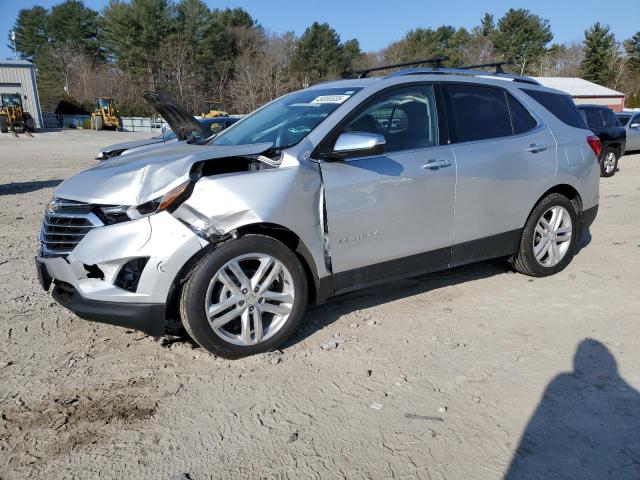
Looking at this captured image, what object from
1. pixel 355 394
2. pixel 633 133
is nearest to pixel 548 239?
pixel 355 394

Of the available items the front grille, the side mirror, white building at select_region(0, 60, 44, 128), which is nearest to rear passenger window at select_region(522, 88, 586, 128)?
the side mirror

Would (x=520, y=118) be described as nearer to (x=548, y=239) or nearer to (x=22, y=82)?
(x=548, y=239)

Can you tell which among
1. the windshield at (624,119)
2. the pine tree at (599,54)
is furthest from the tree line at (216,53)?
the windshield at (624,119)

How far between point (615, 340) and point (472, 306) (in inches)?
41.5

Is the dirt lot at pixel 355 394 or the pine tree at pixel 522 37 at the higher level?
the pine tree at pixel 522 37

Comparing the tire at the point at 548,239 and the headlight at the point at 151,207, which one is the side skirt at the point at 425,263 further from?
the headlight at the point at 151,207

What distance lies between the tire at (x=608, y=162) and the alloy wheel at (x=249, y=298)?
12027 mm

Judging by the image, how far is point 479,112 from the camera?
14.5 feet

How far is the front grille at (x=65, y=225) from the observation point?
10.7ft

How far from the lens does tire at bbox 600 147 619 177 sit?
42.4 feet

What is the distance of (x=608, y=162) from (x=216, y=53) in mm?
52295

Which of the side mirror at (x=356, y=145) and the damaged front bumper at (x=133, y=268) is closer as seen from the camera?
the damaged front bumper at (x=133, y=268)

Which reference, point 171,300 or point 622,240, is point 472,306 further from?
point 622,240

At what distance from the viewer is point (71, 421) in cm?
278
